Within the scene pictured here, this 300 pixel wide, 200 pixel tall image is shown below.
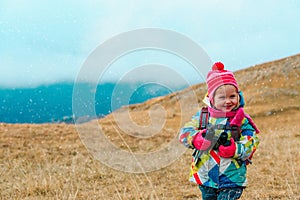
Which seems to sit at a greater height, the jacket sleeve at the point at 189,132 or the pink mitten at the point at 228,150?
the jacket sleeve at the point at 189,132

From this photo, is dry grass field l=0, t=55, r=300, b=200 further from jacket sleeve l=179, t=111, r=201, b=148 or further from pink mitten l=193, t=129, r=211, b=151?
pink mitten l=193, t=129, r=211, b=151

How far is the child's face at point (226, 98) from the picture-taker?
2955 mm

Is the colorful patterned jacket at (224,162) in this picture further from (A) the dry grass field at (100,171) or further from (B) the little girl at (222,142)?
(A) the dry grass field at (100,171)

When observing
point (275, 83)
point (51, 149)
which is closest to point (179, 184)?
point (51, 149)

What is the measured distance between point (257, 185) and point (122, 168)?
2.76 metres

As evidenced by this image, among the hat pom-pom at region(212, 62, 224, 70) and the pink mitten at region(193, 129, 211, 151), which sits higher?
the hat pom-pom at region(212, 62, 224, 70)

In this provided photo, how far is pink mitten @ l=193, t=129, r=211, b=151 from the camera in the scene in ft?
9.55

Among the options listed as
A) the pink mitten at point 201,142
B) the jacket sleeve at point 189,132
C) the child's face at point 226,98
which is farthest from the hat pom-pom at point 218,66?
the pink mitten at point 201,142

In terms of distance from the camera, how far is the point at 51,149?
9.71 metres

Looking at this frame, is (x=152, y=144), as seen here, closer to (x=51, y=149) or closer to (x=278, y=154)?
(x=51, y=149)

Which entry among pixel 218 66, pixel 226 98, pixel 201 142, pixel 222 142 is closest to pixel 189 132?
pixel 201 142

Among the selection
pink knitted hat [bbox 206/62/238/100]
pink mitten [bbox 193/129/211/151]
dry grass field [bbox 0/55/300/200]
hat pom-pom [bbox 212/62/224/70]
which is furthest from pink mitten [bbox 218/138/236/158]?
dry grass field [bbox 0/55/300/200]

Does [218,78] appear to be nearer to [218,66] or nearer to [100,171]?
[218,66]

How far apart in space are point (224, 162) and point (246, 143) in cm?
23
